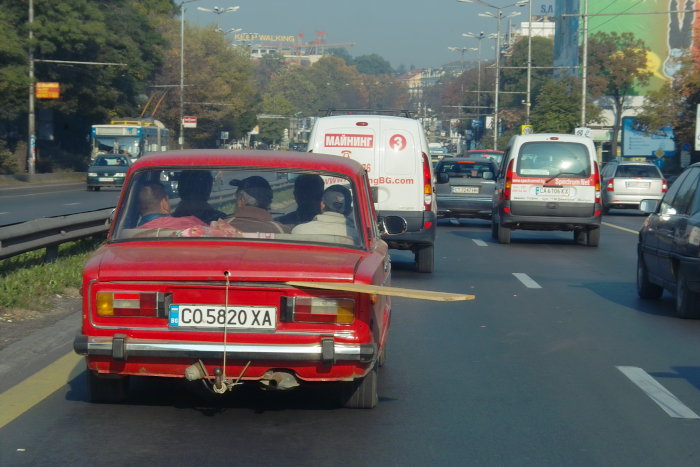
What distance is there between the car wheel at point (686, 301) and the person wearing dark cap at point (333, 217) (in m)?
5.07

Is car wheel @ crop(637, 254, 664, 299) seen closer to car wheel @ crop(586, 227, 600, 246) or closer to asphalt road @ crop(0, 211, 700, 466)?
asphalt road @ crop(0, 211, 700, 466)

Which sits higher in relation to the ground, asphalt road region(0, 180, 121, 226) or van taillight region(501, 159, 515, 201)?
van taillight region(501, 159, 515, 201)

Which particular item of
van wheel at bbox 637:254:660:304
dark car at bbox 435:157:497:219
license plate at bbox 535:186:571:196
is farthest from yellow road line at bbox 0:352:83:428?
dark car at bbox 435:157:497:219

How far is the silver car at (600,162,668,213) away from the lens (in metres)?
33.0

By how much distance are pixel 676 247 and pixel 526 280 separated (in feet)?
12.1

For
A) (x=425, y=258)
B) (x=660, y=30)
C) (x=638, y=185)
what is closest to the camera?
(x=425, y=258)

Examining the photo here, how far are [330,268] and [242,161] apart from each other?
1.21m

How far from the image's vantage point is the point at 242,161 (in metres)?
6.82

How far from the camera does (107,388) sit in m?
6.62

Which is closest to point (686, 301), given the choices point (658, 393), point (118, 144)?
point (658, 393)

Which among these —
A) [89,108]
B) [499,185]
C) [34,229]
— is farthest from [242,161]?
[89,108]

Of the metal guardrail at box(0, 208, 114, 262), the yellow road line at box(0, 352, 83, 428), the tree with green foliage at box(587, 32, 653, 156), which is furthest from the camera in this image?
the tree with green foliage at box(587, 32, 653, 156)

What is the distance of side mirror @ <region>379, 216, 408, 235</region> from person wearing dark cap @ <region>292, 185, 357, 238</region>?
1.23m

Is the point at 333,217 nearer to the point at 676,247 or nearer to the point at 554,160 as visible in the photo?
the point at 676,247
